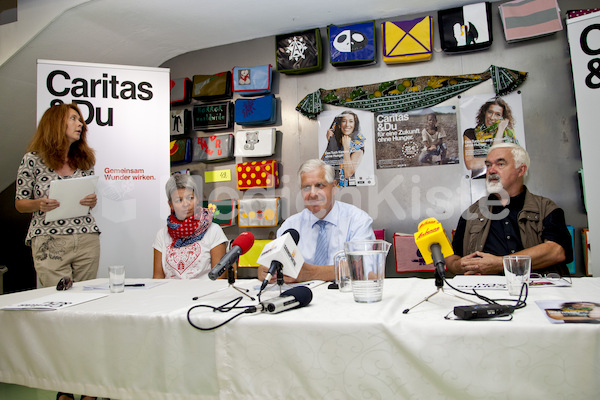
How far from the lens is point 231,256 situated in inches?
49.1

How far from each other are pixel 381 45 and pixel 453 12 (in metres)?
0.58

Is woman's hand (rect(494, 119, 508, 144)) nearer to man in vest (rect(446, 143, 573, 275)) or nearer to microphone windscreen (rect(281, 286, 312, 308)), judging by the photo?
man in vest (rect(446, 143, 573, 275))

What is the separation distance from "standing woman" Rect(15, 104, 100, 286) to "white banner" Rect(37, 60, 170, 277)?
1.33 feet

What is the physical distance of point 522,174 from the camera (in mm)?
2336

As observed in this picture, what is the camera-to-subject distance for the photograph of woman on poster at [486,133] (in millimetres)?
3086

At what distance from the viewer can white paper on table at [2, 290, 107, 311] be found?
3.95ft

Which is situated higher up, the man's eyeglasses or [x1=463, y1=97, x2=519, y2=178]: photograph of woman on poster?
[x1=463, y1=97, x2=519, y2=178]: photograph of woman on poster

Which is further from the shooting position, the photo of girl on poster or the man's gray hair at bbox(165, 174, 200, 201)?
the photo of girl on poster

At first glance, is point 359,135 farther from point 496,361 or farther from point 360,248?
point 496,361

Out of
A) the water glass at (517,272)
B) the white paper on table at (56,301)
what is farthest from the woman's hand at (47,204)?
the water glass at (517,272)

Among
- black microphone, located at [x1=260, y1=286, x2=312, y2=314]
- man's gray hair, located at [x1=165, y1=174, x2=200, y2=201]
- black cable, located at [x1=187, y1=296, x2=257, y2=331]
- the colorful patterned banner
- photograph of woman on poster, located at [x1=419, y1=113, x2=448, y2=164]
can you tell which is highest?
the colorful patterned banner

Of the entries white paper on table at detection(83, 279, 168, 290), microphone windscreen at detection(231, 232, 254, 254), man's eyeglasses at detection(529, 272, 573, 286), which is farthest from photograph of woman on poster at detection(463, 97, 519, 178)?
white paper on table at detection(83, 279, 168, 290)

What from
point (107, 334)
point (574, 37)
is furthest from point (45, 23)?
point (574, 37)

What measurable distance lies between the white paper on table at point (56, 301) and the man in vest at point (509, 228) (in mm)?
1623
